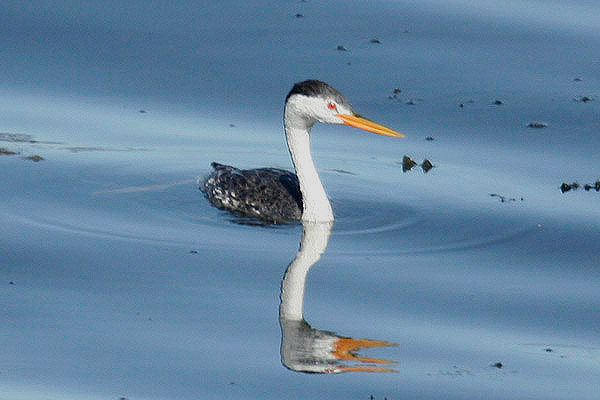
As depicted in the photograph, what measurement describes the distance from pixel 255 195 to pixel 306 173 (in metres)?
0.48

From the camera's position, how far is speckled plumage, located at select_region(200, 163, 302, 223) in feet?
39.3

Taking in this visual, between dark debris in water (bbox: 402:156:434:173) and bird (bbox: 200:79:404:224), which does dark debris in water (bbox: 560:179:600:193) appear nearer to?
dark debris in water (bbox: 402:156:434:173)

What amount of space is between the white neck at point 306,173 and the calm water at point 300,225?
0.57ft

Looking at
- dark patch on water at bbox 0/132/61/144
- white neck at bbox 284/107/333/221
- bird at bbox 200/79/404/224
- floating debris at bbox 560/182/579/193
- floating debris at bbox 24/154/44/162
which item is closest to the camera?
bird at bbox 200/79/404/224

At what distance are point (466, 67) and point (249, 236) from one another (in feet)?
15.9

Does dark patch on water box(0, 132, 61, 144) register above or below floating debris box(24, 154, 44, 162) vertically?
above

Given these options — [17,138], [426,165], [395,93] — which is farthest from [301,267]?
[395,93]

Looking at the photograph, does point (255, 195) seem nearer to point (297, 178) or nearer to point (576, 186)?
point (297, 178)

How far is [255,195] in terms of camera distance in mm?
11984

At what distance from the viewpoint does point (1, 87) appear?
14.5 m

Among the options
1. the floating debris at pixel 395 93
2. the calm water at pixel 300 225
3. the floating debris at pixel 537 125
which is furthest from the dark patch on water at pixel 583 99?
the floating debris at pixel 395 93

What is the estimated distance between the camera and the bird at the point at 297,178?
11.6m

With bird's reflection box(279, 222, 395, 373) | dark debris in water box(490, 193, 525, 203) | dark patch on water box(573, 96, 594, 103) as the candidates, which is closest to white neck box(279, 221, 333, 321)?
bird's reflection box(279, 222, 395, 373)

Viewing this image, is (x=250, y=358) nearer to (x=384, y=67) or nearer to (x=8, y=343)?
(x=8, y=343)
